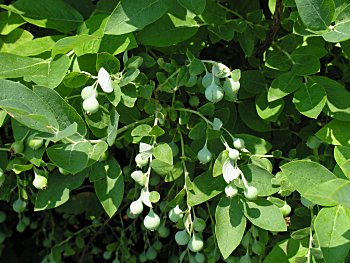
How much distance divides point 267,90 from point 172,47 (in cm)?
23

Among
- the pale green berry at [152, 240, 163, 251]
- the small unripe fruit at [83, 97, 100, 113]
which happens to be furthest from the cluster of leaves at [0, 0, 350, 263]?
the pale green berry at [152, 240, 163, 251]

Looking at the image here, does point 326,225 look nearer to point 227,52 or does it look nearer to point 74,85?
point 74,85

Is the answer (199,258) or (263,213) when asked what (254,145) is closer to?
(263,213)

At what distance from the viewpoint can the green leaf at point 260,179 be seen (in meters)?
1.26

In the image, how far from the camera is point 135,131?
4.21 ft

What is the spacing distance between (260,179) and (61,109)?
16.0 inches

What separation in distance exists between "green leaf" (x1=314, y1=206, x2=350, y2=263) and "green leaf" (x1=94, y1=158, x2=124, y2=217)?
391mm

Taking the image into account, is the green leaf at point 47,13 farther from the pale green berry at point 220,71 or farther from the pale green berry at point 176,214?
the pale green berry at point 176,214

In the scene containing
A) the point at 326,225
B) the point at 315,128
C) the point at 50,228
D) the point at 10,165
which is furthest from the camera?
the point at 50,228

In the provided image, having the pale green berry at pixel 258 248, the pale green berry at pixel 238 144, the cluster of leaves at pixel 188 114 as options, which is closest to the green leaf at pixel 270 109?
the cluster of leaves at pixel 188 114

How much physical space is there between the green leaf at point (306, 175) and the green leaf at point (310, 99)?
0.15 m

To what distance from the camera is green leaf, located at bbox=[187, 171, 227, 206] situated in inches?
51.0

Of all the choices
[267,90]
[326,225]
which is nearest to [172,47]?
[267,90]

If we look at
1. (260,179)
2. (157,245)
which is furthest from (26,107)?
(157,245)
